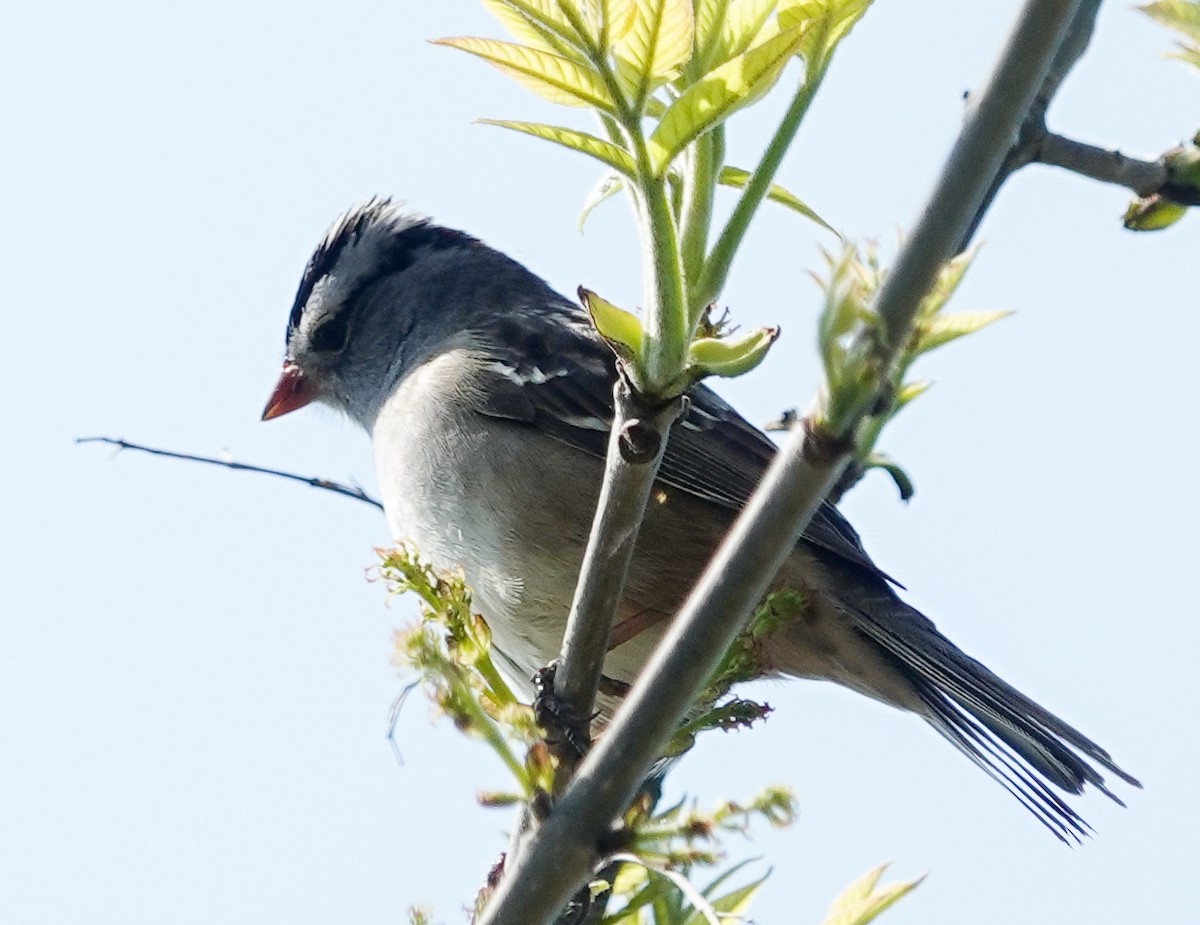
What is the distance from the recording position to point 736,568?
1584 mm

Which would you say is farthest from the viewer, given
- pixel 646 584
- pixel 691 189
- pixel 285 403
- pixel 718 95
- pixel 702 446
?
pixel 285 403

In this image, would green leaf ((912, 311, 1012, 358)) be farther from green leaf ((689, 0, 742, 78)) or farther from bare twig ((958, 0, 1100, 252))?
bare twig ((958, 0, 1100, 252))

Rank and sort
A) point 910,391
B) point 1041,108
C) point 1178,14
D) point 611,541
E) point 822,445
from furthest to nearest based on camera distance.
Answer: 1. point 1041,108
2. point 1178,14
3. point 611,541
4. point 910,391
5. point 822,445

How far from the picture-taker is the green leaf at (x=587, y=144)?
181cm

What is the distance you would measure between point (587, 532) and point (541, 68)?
2.67 metres

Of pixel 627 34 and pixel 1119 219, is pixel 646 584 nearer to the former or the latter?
pixel 1119 219

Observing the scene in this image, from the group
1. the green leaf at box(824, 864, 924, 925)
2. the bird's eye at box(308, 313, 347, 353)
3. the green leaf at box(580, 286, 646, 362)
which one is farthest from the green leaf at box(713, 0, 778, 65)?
the bird's eye at box(308, 313, 347, 353)

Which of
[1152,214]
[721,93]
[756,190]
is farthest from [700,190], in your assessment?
[1152,214]

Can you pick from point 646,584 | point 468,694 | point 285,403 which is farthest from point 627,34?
point 285,403

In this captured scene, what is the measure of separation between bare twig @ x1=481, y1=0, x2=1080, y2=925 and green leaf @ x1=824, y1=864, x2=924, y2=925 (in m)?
0.51

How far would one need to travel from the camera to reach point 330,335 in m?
6.31

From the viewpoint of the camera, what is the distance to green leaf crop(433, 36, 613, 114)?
1.80 m

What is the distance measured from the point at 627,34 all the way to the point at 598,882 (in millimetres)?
1406

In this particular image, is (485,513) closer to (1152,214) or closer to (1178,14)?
(1152,214)
